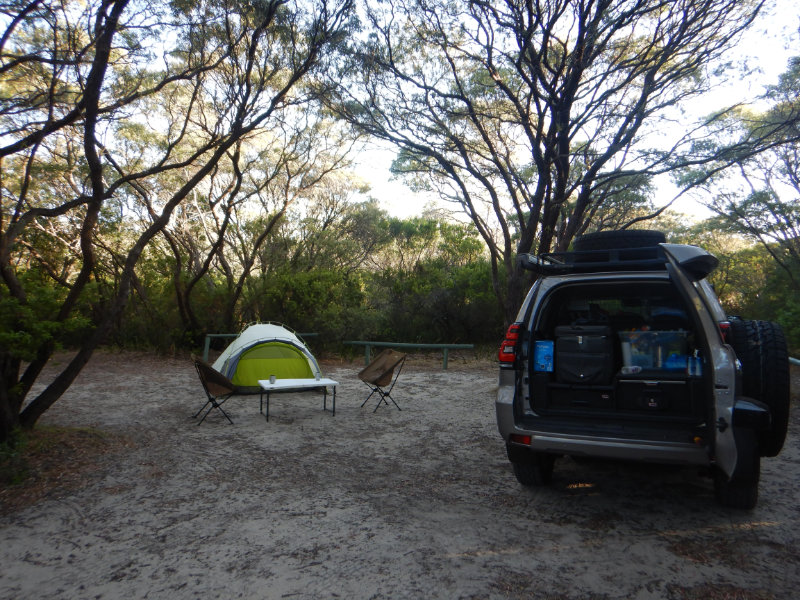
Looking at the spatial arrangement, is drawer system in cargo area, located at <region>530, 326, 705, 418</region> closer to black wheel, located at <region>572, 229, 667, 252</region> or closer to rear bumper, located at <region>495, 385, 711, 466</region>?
rear bumper, located at <region>495, 385, 711, 466</region>

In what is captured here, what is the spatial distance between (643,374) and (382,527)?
85.3 inches

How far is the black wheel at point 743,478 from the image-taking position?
10.1 ft

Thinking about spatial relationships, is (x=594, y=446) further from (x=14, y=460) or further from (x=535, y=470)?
(x=14, y=460)

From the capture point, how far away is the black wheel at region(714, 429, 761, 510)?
3084 millimetres

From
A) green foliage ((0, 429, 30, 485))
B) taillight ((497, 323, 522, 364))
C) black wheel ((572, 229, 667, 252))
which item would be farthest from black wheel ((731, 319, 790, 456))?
green foliage ((0, 429, 30, 485))

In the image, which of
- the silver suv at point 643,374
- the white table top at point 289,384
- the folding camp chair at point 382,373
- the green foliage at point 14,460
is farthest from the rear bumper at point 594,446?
the green foliage at point 14,460

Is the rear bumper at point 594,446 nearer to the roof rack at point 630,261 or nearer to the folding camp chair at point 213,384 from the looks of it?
the roof rack at point 630,261

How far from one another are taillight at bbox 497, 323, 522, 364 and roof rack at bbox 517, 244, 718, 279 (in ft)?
1.57

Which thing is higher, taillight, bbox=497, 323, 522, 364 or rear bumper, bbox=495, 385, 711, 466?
taillight, bbox=497, 323, 522, 364

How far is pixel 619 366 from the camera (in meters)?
3.94

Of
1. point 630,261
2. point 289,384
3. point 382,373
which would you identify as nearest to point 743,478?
point 630,261

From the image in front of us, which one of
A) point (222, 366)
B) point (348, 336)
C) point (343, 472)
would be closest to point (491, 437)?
point (343, 472)

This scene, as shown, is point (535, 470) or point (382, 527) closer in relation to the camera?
point (382, 527)

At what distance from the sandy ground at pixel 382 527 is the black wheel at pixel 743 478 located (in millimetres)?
107
